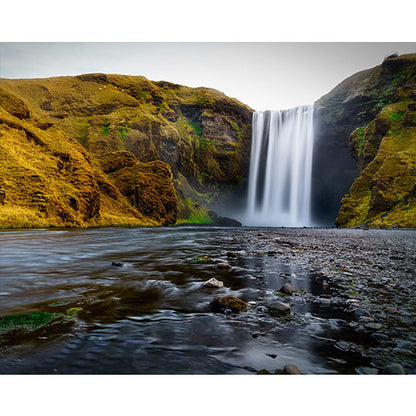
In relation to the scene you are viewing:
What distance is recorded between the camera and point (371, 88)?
57.2 m

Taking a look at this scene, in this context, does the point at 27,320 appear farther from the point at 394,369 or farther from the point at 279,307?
the point at 394,369

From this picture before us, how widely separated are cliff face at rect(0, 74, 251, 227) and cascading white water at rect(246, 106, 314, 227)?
21.2 feet

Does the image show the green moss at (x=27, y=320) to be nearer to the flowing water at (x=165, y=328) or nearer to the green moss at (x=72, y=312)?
the green moss at (x=72, y=312)

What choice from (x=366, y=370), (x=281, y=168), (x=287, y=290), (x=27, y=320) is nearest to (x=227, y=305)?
(x=287, y=290)

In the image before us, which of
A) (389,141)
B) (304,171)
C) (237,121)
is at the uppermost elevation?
(237,121)

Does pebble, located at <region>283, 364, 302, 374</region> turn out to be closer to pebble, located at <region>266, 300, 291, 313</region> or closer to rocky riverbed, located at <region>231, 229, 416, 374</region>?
rocky riverbed, located at <region>231, 229, 416, 374</region>

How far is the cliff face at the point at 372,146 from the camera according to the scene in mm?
39125

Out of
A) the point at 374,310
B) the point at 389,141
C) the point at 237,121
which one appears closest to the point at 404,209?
the point at 389,141

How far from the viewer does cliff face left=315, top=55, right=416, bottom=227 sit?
3912 cm

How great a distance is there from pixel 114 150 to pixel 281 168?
148 feet

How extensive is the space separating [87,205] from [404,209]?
4396cm

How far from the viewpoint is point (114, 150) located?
5075 centimetres

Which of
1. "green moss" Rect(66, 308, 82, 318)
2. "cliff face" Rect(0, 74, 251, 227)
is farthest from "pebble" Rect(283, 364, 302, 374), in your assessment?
"cliff face" Rect(0, 74, 251, 227)
